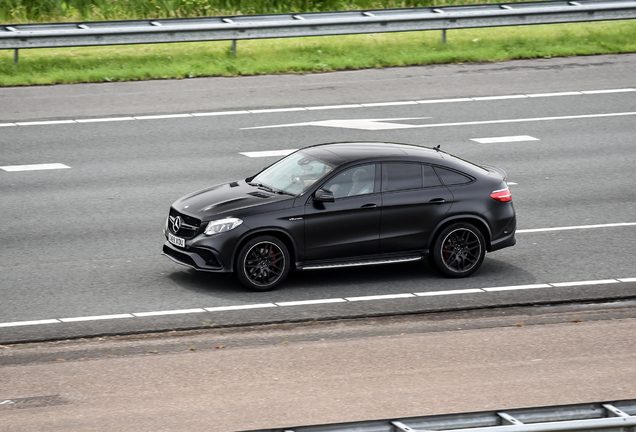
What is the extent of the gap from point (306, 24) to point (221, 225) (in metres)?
12.8

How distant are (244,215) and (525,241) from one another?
4.22 m

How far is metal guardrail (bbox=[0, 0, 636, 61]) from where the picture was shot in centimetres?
2208

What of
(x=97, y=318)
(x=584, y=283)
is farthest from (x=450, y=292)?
(x=97, y=318)

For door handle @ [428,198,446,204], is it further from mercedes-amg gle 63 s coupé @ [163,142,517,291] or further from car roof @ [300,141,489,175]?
car roof @ [300,141,489,175]

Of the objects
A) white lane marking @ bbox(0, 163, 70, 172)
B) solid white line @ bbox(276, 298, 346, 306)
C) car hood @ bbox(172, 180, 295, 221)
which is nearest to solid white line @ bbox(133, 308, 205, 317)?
solid white line @ bbox(276, 298, 346, 306)

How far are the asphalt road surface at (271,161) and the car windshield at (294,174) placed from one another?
3.74ft

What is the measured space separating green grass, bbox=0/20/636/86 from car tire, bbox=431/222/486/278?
11.4 metres

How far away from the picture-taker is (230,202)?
457 inches

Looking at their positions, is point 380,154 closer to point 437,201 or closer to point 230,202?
point 437,201

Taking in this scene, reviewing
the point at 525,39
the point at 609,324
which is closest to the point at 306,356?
the point at 609,324

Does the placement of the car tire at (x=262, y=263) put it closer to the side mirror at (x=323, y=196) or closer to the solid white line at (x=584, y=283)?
the side mirror at (x=323, y=196)

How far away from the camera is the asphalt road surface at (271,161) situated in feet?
36.9

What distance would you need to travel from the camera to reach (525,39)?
81.9 ft

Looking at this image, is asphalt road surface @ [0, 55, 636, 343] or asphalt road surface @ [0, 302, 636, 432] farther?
asphalt road surface @ [0, 55, 636, 343]
